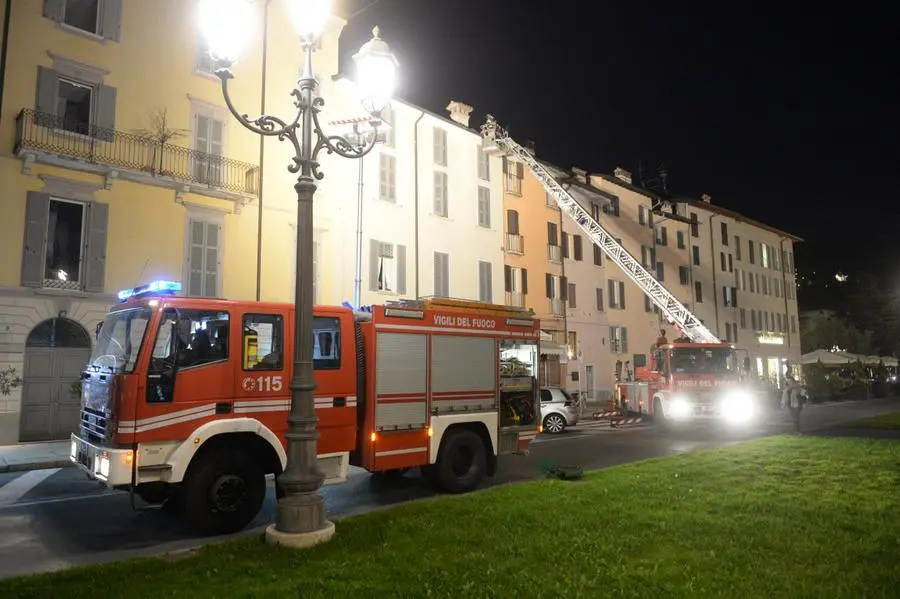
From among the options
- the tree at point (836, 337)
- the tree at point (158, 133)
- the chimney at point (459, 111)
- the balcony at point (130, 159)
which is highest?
the chimney at point (459, 111)

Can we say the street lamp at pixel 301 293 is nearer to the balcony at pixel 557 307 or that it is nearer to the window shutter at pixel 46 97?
the window shutter at pixel 46 97

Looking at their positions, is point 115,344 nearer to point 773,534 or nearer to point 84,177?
point 773,534

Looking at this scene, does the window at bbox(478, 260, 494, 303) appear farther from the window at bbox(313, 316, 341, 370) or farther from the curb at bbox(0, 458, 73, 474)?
the window at bbox(313, 316, 341, 370)

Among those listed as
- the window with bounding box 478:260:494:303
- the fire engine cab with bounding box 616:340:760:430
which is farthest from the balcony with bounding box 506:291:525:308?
the fire engine cab with bounding box 616:340:760:430

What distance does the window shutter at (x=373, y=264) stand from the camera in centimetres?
2364

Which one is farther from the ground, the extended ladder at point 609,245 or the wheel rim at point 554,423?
the extended ladder at point 609,245

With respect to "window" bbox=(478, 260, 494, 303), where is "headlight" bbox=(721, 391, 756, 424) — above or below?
below

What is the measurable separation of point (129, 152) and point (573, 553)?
1750 centimetres

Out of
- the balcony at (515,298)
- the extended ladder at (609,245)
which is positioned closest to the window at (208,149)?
the extended ladder at (609,245)

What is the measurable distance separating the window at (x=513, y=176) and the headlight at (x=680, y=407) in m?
15.2

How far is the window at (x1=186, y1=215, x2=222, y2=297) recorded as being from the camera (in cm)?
1906

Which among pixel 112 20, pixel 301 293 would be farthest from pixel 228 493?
pixel 112 20

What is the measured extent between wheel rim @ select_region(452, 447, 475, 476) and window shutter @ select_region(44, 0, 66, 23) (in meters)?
16.9

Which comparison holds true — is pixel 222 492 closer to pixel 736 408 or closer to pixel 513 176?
pixel 736 408
